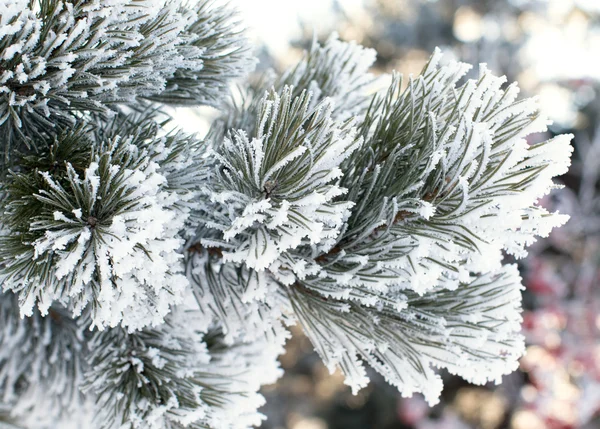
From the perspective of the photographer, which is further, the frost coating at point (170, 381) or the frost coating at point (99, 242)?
the frost coating at point (170, 381)

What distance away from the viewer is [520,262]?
274cm

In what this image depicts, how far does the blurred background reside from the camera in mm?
2248

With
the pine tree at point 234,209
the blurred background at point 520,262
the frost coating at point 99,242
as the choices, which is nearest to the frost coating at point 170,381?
the pine tree at point 234,209

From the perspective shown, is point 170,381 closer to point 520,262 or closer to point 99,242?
point 99,242

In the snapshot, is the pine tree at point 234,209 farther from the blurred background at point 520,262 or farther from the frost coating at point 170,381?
the blurred background at point 520,262

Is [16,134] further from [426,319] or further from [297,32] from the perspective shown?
[297,32]

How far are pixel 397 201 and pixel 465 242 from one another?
59 millimetres

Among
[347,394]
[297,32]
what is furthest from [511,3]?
[347,394]

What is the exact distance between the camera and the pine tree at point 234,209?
0.35 meters

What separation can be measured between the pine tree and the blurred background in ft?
6.57

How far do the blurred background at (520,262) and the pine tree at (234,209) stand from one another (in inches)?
78.8

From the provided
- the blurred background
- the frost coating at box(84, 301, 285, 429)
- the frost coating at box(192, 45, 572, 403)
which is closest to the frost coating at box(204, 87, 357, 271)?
the frost coating at box(192, 45, 572, 403)

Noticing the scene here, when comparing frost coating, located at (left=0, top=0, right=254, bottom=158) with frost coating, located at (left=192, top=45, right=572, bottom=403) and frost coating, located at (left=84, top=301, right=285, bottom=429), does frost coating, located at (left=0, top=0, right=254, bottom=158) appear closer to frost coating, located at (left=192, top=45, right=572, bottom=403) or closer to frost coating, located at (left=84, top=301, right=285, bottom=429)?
frost coating, located at (left=192, top=45, right=572, bottom=403)

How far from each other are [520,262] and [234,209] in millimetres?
2666
